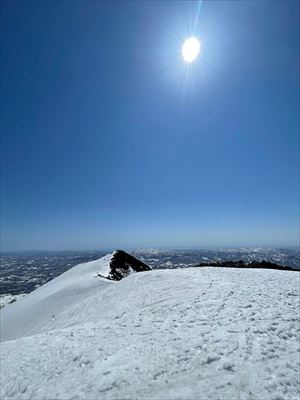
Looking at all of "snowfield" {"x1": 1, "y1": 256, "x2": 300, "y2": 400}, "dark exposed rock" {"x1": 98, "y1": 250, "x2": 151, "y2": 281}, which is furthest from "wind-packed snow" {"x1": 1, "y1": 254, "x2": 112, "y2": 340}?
"dark exposed rock" {"x1": 98, "y1": 250, "x2": 151, "y2": 281}

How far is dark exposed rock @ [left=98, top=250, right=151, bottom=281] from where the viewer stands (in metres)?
34.6

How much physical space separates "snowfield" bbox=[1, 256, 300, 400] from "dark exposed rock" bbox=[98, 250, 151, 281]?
16.1m

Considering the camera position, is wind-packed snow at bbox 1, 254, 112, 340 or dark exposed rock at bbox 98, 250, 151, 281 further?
dark exposed rock at bbox 98, 250, 151, 281

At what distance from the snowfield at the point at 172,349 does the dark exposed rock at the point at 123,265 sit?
16.1m

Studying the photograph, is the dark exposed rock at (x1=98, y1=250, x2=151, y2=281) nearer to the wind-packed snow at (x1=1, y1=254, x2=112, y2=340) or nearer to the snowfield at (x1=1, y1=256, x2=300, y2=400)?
the wind-packed snow at (x1=1, y1=254, x2=112, y2=340)

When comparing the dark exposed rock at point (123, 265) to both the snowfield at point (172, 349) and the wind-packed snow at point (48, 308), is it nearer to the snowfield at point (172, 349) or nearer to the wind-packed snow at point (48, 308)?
the wind-packed snow at point (48, 308)

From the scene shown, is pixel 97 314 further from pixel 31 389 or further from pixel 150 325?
pixel 31 389

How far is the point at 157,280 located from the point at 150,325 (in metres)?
9.03

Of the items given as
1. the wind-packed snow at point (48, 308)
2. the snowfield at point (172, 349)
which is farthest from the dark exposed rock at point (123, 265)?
the snowfield at point (172, 349)

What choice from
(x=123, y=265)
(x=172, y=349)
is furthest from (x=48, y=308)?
(x=172, y=349)

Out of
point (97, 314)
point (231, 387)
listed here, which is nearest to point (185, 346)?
point (231, 387)

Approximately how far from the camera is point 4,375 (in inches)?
372

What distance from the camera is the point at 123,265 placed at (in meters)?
38.7

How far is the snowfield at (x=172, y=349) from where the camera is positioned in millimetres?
7652
